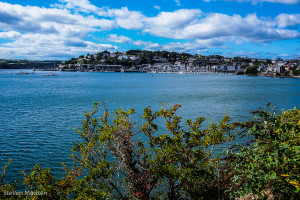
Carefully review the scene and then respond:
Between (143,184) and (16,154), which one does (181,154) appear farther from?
(16,154)

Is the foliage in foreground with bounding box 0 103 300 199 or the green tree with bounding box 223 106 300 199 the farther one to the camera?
the foliage in foreground with bounding box 0 103 300 199

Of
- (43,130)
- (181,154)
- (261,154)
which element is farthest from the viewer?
(43,130)

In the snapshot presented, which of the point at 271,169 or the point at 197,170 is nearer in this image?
the point at 271,169

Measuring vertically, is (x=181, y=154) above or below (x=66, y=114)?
above

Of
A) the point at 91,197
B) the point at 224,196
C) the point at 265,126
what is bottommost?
the point at 224,196

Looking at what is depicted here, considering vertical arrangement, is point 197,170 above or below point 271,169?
below

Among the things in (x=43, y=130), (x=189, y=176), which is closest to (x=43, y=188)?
(x=189, y=176)

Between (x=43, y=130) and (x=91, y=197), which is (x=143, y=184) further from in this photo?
(x=43, y=130)

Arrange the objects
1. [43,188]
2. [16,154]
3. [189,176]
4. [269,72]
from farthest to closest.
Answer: [269,72] < [16,154] < [189,176] < [43,188]

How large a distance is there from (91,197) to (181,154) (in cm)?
273

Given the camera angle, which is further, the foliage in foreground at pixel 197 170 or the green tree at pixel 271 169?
the foliage in foreground at pixel 197 170

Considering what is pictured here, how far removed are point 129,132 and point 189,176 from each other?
1895mm

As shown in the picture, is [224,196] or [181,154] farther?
[181,154]

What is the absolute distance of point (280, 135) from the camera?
479 centimetres
